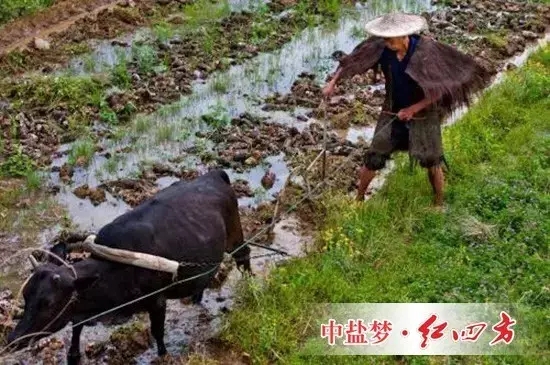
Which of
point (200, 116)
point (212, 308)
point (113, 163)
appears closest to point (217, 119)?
point (200, 116)

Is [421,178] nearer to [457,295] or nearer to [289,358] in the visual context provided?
[457,295]

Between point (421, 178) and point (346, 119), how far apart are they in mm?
1748

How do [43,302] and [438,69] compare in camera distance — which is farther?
[438,69]

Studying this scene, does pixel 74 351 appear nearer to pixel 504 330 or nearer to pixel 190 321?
pixel 190 321

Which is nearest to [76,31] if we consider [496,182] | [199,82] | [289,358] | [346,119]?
[199,82]

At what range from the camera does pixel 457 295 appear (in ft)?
18.7

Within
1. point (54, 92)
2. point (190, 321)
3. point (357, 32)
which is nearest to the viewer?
point (190, 321)

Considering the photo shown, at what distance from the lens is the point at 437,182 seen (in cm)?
689

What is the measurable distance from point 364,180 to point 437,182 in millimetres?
622

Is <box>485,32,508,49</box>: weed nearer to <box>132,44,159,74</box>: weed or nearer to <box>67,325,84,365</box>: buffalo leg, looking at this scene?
<box>132,44,159,74</box>: weed

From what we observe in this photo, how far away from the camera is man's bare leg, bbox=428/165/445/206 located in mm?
6801

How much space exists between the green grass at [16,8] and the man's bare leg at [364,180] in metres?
6.24

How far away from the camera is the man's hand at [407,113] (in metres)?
6.18

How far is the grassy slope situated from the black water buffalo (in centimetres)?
53
